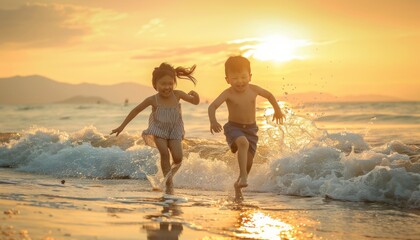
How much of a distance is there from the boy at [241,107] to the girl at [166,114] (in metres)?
0.55

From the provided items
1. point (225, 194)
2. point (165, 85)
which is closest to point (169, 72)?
point (165, 85)

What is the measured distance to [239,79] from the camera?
27.2 ft

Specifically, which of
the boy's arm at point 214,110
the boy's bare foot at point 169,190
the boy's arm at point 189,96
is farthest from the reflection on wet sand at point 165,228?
the boy's arm at point 189,96

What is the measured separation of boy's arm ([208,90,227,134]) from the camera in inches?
308

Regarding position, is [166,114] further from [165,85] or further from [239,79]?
[239,79]

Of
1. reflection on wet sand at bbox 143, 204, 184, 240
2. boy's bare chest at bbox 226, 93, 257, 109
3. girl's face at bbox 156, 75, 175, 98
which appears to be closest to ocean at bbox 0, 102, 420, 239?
reflection on wet sand at bbox 143, 204, 184, 240

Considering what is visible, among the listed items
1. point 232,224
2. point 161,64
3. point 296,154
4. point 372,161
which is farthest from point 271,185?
point 232,224

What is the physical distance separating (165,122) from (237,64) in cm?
138

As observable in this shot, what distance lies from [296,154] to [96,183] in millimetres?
3217

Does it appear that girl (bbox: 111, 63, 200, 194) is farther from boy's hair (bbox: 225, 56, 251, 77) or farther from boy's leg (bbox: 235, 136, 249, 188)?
boy's leg (bbox: 235, 136, 249, 188)

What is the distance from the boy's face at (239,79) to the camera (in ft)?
27.2

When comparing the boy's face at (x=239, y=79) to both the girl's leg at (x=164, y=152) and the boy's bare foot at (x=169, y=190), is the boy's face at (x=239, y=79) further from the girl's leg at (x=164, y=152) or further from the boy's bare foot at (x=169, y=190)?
the boy's bare foot at (x=169, y=190)

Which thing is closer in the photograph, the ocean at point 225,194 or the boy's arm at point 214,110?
the ocean at point 225,194

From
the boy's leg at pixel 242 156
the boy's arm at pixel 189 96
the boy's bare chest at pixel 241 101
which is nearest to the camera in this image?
the boy's leg at pixel 242 156
